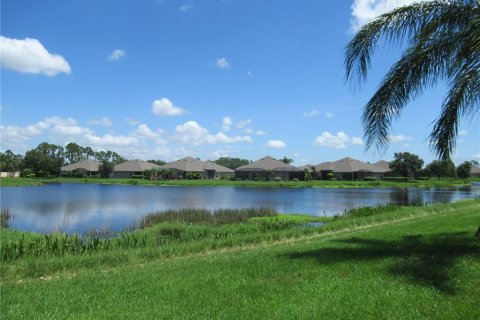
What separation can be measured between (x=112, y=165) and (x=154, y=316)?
Result: 117067mm

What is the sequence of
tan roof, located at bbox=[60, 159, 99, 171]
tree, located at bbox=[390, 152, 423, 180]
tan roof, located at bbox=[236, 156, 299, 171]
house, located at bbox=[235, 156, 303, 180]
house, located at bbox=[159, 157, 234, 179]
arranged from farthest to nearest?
tan roof, located at bbox=[60, 159, 99, 171] → house, located at bbox=[159, 157, 234, 179] → tan roof, located at bbox=[236, 156, 299, 171] → house, located at bbox=[235, 156, 303, 180] → tree, located at bbox=[390, 152, 423, 180]

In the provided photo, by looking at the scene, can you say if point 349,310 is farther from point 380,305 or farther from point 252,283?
point 252,283

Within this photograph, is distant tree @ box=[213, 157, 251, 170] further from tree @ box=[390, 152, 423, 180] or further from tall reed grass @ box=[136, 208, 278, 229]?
tall reed grass @ box=[136, 208, 278, 229]

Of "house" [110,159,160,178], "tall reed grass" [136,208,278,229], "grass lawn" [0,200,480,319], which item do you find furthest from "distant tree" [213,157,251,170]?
"grass lawn" [0,200,480,319]

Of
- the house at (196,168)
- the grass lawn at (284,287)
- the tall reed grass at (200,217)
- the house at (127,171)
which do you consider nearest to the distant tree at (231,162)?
the house at (196,168)

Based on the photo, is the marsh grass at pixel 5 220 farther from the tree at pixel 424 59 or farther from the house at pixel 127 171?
the house at pixel 127 171

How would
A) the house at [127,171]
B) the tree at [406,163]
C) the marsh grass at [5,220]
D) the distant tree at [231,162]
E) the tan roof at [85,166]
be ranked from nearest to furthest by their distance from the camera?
the marsh grass at [5,220]
the tree at [406,163]
the house at [127,171]
the tan roof at [85,166]
the distant tree at [231,162]

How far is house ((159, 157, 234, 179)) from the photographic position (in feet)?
369

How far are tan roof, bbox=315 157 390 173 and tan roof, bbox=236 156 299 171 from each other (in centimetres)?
1084

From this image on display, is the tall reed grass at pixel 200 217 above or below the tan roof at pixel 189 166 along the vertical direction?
below

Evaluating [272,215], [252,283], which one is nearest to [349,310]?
[252,283]

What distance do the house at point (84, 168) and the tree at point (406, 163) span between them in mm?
77666

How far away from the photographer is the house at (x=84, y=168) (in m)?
121

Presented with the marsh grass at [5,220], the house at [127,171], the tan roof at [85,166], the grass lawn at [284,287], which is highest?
the tan roof at [85,166]
